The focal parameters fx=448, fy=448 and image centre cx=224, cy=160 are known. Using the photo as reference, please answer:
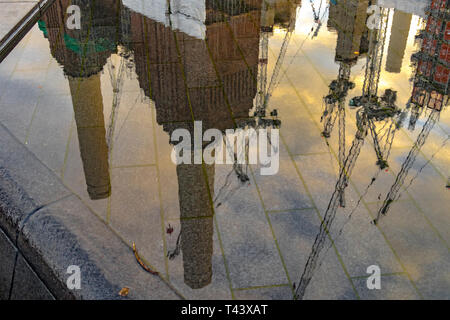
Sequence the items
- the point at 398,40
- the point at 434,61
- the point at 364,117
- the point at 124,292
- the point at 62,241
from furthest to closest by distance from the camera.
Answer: the point at 398,40, the point at 434,61, the point at 364,117, the point at 62,241, the point at 124,292

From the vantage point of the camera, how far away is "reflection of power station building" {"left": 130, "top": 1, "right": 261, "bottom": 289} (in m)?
5.36

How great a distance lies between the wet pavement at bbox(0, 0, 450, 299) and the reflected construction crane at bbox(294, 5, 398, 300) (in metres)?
0.03

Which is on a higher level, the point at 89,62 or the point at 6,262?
the point at 89,62

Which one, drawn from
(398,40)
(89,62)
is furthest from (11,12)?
(398,40)

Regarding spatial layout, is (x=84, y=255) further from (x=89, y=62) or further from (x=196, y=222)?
(x=89, y=62)

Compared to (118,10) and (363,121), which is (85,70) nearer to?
(118,10)

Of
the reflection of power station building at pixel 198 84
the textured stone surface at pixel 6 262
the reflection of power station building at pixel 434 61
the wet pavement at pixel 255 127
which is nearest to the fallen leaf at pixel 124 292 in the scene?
the wet pavement at pixel 255 127

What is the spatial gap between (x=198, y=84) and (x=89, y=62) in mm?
2572

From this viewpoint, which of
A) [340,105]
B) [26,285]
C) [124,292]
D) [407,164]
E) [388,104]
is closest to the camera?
[124,292]

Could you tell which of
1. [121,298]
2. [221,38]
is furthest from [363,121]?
[121,298]

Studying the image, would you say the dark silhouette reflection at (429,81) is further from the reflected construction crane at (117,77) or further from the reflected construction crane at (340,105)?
the reflected construction crane at (117,77)

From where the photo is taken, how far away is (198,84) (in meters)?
8.03

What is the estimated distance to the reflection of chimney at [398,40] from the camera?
9594mm

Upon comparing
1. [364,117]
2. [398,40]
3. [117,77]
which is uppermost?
[398,40]
